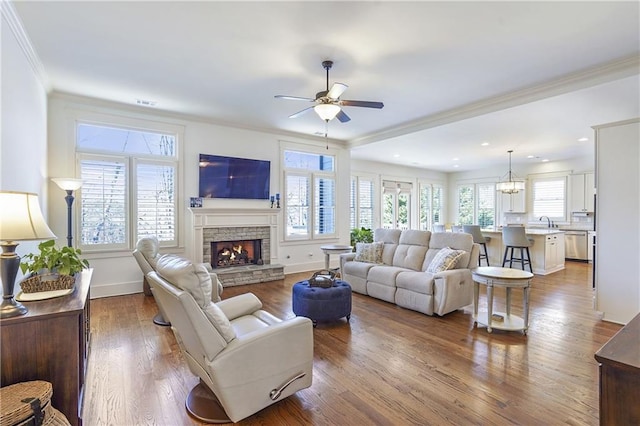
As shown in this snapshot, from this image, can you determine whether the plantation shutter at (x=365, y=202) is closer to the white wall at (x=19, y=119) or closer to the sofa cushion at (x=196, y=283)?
the white wall at (x=19, y=119)

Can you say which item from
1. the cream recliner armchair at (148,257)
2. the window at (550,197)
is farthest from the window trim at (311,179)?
the window at (550,197)

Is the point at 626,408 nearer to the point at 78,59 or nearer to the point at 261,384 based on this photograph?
the point at 261,384

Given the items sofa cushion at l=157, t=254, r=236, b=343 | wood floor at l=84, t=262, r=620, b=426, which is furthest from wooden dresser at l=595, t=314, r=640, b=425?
sofa cushion at l=157, t=254, r=236, b=343

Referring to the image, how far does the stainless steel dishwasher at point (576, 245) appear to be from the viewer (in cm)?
828

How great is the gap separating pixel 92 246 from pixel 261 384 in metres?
4.21

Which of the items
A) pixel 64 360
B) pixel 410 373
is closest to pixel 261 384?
pixel 64 360

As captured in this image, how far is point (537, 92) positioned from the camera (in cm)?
419

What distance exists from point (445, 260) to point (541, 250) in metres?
3.87

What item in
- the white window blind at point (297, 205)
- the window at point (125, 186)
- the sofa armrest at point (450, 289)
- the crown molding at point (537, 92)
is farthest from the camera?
the white window blind at point (297, 205)

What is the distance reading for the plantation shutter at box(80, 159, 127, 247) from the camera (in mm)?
4742

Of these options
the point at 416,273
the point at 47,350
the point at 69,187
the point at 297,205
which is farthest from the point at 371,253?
the point at 69,187

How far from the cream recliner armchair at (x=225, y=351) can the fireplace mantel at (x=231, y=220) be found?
349 centimetres

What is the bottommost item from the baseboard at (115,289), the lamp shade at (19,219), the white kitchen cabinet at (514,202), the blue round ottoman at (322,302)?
the baseboard at (115,289)

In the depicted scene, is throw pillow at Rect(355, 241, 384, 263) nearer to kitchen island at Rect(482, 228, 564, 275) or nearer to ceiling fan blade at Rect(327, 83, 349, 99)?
ceiling fan blade at Rect(327, 83, 349, 99)
